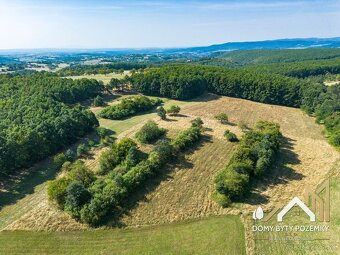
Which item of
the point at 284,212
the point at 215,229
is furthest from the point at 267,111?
the point at 215,229

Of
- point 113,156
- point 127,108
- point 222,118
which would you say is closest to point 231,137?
point 222,118

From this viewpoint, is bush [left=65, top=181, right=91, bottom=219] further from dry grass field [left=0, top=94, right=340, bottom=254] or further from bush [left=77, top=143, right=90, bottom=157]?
bush [left=77, top=143, right=90, bottom=157]

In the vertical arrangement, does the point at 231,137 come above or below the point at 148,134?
below

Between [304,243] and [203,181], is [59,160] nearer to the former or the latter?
[203,181]

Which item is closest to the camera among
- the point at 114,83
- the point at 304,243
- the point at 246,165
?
the point at 304,243

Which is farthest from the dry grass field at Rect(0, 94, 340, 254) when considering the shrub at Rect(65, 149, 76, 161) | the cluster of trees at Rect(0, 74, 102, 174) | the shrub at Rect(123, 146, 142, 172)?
the cluster of trees at Rect(0, 74, 102, 174)

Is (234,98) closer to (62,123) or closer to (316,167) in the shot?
(316,167)
